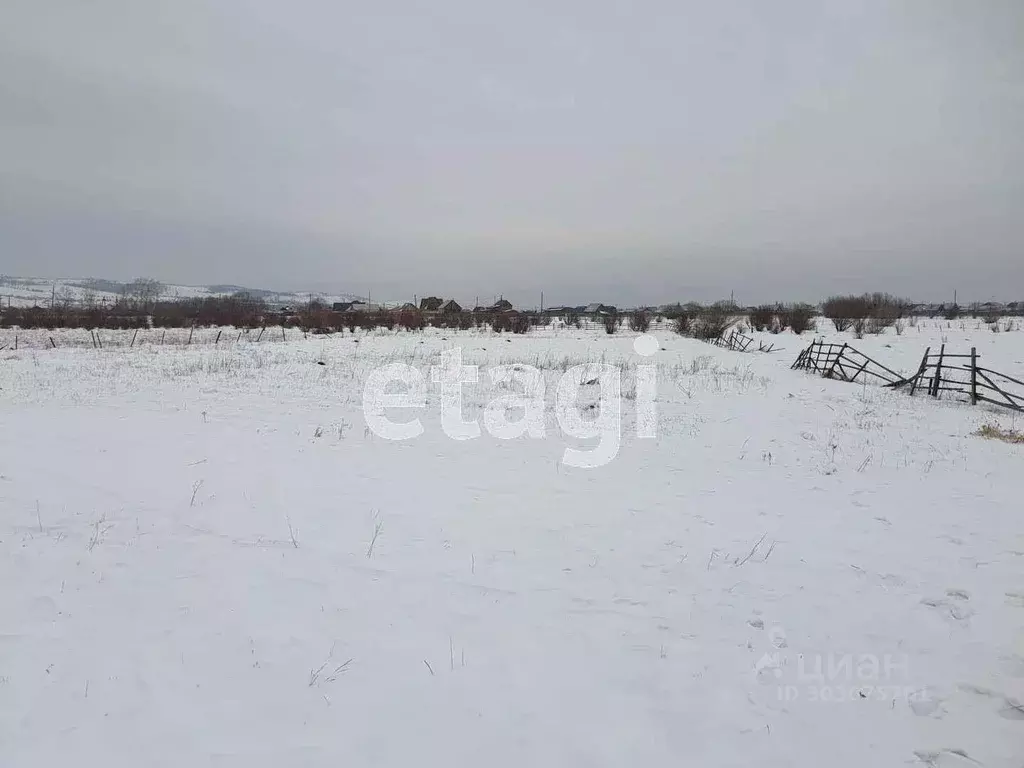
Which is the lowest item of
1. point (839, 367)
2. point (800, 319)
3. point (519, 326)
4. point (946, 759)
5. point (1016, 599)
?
point (946, 759)

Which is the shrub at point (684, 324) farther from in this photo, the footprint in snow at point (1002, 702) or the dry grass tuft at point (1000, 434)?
the footprint in snow at point (1002, 702)

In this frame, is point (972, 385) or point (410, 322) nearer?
point (972, 385)

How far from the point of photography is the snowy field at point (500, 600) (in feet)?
8.59

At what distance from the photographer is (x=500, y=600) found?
3.84m

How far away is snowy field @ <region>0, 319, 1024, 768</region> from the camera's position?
2617 mm

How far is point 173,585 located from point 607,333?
2976 cm

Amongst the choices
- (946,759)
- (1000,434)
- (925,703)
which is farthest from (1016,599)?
(1000,434)

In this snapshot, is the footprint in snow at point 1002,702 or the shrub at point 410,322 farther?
the shrub at point 410,322

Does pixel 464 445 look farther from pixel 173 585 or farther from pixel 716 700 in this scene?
pixel 716 700

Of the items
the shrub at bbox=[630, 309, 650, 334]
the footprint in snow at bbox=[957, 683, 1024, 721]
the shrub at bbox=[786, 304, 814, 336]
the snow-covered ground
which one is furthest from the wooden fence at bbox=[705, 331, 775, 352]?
the snow-covered ground

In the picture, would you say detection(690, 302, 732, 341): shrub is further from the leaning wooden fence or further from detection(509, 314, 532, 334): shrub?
detection(509, 314, 532, 334): shrub

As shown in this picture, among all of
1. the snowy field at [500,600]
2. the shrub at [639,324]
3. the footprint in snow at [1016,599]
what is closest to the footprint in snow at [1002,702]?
the snowy field at [500,600]

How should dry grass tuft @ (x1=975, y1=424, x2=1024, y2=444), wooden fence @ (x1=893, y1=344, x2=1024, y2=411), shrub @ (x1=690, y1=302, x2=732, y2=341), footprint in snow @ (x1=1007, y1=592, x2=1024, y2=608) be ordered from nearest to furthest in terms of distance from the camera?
1. footprint in snow @ (x1=1007, y1=592, x2=1024, y2=608)
2. dry grass tuft @ (x1=975, y1=424, x2=1024, y2=444)
3. wooden fence @ (x1=893, y1=344, x2=1024, y2=411)
4. shrub @ (x1=690, y1=302, x2=732, y2=341)

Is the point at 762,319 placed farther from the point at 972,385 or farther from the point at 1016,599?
the point at 1016,599
